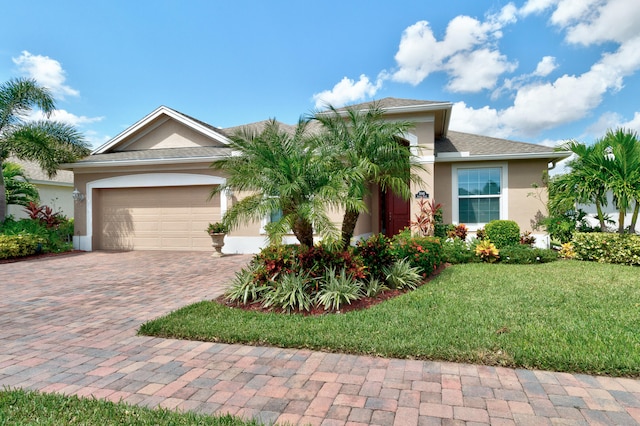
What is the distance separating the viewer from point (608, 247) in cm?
920

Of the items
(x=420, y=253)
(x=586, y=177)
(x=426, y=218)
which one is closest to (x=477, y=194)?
(x=426, y=218)

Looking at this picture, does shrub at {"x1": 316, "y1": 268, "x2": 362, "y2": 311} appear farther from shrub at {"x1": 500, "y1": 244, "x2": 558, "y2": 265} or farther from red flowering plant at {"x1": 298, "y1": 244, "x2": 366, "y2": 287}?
shrub at {"x1": 500, "y1": 244, "x2": 558, "y2": 265}

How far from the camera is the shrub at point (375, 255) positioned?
21.7ft

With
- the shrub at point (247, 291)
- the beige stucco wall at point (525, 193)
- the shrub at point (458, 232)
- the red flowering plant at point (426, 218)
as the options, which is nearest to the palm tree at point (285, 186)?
the shrub at point (247, 291)

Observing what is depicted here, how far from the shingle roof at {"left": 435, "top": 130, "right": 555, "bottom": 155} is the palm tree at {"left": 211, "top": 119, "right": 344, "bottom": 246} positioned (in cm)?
758

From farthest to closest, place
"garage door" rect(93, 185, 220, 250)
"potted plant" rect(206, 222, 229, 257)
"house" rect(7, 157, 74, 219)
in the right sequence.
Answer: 1. "house" rect(7, 157, 74, 219)
2. "garage door" rect(93, 185, 220, 250)
3. "potted plant" rect(206, 222, 229, 257)

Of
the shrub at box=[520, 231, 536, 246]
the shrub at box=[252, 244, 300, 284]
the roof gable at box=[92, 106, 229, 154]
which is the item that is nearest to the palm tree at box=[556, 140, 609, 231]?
the shrub at box=[520, 231, 536, 246]

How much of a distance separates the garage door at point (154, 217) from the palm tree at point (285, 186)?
715 centimetres

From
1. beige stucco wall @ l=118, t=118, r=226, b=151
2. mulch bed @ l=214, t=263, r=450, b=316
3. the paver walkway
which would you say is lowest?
the paver walkway

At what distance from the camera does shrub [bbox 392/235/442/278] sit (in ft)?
24.2

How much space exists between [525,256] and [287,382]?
8518 millimetres

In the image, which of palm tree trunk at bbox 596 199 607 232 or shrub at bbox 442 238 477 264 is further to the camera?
palm tree trunk at bbox 596 199 607 232

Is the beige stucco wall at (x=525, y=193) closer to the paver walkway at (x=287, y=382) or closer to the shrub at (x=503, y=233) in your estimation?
the shrub at (x=503, y=233)

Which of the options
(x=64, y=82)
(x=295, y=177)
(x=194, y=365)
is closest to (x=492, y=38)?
(x=295, y=177)
